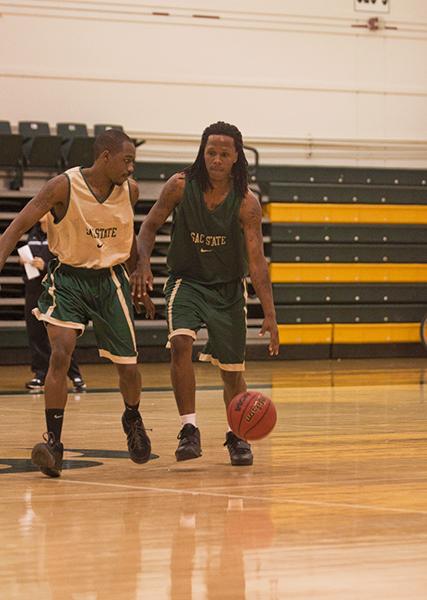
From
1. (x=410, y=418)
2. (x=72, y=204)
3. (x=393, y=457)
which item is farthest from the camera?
(x=410, y=418)

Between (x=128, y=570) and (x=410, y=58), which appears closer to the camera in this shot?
(x=128, y=570)

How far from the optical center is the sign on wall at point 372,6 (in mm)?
16047

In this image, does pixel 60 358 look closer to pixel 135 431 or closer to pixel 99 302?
pixel 99 302

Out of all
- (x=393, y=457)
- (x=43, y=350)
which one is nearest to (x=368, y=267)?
(x=43, y=350)

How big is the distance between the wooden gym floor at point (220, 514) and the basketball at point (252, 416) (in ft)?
0.63

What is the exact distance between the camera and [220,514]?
15.1ft

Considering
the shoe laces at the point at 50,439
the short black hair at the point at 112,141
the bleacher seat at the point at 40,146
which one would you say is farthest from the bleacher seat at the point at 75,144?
the shoe laces at the point at 50,439

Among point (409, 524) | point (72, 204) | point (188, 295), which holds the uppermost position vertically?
point (72, 204)

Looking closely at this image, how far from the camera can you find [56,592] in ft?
11.1

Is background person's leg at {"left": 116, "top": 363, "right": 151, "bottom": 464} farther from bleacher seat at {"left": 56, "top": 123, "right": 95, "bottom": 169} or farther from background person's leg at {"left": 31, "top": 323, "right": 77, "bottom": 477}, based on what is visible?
bleacher seat at {"left": 56, "top": 123, "right": 95, "bottom": 169}

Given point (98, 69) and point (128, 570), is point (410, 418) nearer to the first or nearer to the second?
point (128, 570)

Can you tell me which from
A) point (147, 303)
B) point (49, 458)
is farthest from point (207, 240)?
point (49, 458)

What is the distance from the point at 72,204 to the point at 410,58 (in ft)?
37.2

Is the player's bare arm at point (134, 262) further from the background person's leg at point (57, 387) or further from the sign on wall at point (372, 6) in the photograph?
the sign on wall at point (372, 6)
